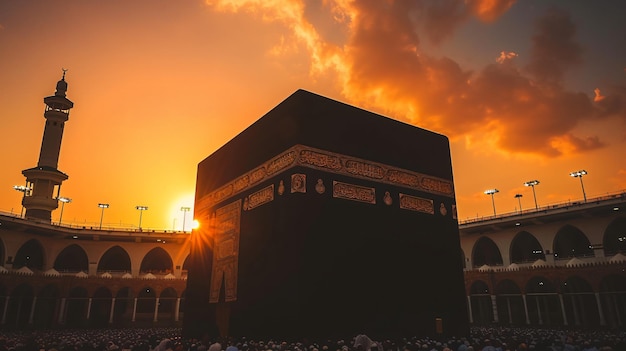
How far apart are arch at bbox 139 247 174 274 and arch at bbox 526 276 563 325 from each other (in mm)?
25632

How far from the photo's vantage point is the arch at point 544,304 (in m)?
27.8

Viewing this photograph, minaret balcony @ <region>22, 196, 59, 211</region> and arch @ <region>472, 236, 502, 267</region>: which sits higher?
minaret balcony @ <region>22, 196, 59, 211</region>

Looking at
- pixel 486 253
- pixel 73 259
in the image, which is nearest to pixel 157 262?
pixel 73 259

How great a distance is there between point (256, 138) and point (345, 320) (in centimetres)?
667

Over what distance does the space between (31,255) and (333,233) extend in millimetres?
27014

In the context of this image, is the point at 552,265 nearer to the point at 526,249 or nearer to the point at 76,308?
the point at 526,249

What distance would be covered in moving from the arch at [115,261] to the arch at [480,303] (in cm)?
2537

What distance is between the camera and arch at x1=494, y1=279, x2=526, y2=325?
28547 millimetres

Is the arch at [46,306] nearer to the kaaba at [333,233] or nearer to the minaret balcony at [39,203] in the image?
the minaret balcony at [39,203]

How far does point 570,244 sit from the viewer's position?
27578mm

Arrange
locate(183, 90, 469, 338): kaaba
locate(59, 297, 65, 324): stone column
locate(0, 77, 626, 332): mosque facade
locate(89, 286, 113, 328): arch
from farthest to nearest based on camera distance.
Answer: locate(89, 286, 113, 328): arch, locate(59, 297, 65, 324): stone column, locate(0, 77, 626, 332): mosque facade, locate(183, 90, 469, 338): kaaba

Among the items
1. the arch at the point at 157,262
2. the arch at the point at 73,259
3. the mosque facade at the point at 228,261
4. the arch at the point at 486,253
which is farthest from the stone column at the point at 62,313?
the arch at the point at 486,253

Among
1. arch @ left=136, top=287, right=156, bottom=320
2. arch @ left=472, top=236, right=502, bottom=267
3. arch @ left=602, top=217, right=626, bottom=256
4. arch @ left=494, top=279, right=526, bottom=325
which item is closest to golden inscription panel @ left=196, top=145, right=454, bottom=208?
arch @ left=602, top=217, right=626, bottom=256

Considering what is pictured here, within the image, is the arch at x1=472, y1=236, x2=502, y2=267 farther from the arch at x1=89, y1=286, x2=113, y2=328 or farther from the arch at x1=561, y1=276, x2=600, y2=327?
the arch at x1=89, y1=286, x2=113, y2=328
